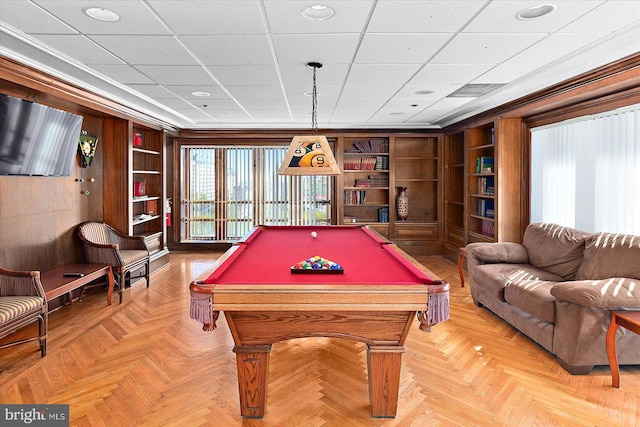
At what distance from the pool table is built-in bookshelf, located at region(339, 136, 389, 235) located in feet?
17.2

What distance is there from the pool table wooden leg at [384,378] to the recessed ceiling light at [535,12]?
224cm

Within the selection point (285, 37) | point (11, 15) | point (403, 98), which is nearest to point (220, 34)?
point (285, 37)

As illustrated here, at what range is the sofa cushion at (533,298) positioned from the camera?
3188 mm

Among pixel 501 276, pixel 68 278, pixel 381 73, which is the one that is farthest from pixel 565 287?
pixel 68 278

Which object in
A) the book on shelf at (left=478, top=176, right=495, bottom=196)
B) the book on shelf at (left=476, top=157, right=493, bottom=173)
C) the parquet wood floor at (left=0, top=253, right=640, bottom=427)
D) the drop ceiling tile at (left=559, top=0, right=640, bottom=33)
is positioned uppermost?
the drop ceiling tile at (left=559, top=0, right=640, bottom=33)

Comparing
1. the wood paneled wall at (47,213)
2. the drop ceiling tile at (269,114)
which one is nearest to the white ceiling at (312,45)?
the drop ceiling tile at (269,114)

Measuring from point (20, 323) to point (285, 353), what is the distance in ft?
6.75

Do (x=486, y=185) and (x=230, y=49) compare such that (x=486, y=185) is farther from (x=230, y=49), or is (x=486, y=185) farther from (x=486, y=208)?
Result: (x=230, y=49)

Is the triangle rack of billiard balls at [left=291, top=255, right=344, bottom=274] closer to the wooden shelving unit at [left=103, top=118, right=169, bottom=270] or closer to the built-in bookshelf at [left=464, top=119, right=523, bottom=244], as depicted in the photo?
the built-in bookshelf at [left=464, top=119, right=523, bottom=244]

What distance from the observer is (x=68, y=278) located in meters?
4.06

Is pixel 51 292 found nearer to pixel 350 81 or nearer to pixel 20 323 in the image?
pixel 20 323

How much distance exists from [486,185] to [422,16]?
415 centimetres

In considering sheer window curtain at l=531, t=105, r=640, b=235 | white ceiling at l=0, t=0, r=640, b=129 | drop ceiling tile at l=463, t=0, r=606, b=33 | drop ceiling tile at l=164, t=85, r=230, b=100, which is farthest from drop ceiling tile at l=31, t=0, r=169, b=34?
sheer window curtain at l=531, t=105, r=640, b=235

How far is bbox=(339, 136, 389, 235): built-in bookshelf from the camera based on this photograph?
795 cm
